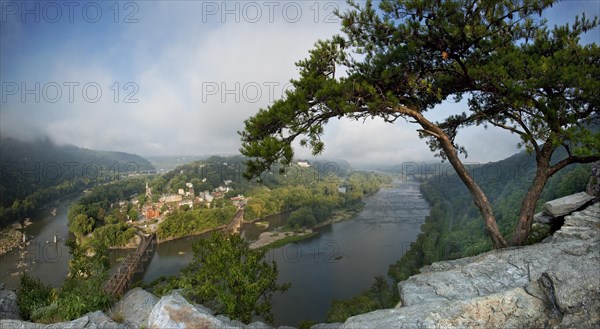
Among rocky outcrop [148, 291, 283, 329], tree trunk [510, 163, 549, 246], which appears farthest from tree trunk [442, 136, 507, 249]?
rocky outcrop [148, 291, 283, 329]

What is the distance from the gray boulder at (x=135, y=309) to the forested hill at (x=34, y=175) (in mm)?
47031

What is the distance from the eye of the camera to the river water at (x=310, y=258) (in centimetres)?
2192

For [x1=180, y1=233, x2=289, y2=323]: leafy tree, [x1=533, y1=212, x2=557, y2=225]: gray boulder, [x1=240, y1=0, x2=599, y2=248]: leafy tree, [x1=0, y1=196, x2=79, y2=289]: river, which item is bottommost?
[x1=0, y1=196, x2=79, y2=289]: river

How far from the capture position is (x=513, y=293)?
353cm

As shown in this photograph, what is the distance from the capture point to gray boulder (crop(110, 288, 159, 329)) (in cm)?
491

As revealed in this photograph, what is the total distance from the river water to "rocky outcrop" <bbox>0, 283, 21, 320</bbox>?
14.2 meters

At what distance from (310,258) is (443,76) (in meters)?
27.4

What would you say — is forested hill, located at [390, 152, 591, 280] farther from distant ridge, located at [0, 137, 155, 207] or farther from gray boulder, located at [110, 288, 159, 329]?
distant ridge, located at [0, 137, 155, 207]

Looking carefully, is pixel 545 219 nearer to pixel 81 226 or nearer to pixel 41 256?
pixel 41 256

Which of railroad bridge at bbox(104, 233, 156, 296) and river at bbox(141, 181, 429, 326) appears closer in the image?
river at bbox(141, 181, 429, 326)

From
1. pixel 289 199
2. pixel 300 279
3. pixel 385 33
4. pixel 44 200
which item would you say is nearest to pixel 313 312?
pixel 300 279

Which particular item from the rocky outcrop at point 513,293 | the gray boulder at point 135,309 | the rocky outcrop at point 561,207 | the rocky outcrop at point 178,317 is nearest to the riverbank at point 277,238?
the gray boulder at point 135,309

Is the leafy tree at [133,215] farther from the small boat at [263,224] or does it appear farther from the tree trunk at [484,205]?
the tree trunk at [484,205]

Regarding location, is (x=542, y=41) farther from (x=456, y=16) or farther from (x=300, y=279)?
(x=300, y=279)
